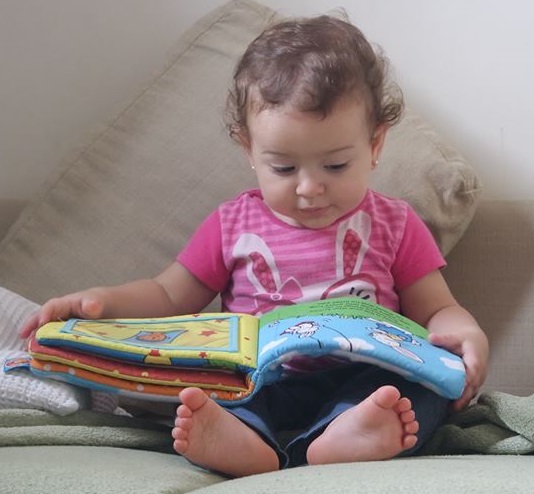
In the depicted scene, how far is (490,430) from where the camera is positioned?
107 centimetres

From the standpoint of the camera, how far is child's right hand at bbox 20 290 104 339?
3.89 feet

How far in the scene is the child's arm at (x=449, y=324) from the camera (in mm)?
1122

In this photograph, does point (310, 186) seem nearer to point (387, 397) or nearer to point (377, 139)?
point (377, 139)

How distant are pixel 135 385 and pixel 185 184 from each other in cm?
50

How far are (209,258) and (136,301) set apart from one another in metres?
0.11

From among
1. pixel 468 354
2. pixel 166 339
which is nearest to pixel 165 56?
pixel 166 339

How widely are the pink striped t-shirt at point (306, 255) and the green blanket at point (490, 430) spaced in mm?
212

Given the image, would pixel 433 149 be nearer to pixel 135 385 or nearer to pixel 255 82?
pixel 255 82

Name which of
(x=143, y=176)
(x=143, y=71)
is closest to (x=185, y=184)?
(x=143, y=176)

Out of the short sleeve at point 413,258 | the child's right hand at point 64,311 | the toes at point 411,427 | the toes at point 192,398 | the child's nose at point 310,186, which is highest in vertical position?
the child's nose at point 310,186

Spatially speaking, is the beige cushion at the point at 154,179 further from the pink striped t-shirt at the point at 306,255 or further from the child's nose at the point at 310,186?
the child's nose at the point at 310,186

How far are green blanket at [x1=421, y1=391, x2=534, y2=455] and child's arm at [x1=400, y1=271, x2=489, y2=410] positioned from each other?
24 millimetres

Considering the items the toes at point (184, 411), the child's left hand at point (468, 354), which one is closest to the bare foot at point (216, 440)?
the toes at point (184, 411)

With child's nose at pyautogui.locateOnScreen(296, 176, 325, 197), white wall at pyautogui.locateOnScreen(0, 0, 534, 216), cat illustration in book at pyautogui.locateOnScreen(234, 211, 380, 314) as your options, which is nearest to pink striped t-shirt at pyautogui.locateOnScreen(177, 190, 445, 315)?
cat illustration in book at pyautogui.locateOnScreen(234, 211, 380, 314)
